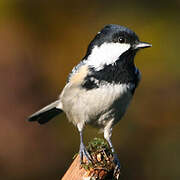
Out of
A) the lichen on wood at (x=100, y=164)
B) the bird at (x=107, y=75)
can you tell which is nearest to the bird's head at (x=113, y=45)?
the bird at (x=107, y=75)

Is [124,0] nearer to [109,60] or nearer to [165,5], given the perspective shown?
[165,5]

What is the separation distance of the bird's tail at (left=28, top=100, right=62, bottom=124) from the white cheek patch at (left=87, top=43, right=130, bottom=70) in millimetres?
890

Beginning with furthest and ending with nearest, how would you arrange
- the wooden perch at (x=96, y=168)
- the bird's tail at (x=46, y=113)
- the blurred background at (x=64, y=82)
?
the blurred background at (x=64, y=82)
the bird's tail at (x=46, y=113)
the wooden perch at (x=96, y=168)

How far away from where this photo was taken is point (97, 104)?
3.39m

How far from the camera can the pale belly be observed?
10.9 ft

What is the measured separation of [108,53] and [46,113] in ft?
4.03

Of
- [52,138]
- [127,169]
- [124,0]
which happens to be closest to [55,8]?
[124,0]

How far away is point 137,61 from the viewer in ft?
15.5

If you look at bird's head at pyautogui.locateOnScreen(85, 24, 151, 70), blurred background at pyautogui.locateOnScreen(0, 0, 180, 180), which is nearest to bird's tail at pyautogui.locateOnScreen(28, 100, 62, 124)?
blurred background at pyautogui.locateOnScreen(0, 0, 180, 180)

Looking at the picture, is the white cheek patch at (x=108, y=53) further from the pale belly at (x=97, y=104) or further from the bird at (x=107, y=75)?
the pale belly at (x=97, y=104)

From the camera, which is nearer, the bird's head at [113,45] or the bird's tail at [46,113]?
the bird's head at [113,45]

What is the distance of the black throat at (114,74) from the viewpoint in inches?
130

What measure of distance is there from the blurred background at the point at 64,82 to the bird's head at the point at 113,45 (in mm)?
1268

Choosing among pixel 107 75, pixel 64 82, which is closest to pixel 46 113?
pixel 64 82
